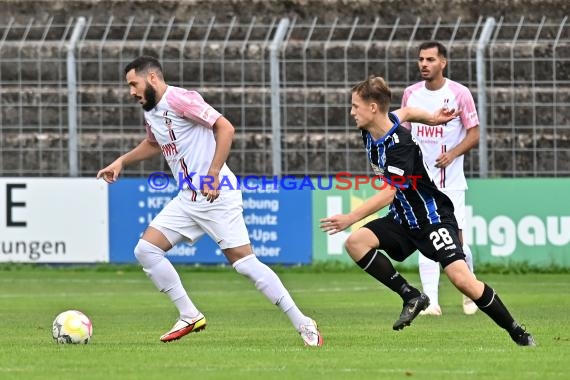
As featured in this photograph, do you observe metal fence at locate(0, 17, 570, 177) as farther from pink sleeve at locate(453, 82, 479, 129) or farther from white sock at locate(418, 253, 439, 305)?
white sock at locate(418, 253, 439, 305)

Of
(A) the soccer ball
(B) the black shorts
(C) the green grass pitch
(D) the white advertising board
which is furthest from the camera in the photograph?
(D) the white advertising board

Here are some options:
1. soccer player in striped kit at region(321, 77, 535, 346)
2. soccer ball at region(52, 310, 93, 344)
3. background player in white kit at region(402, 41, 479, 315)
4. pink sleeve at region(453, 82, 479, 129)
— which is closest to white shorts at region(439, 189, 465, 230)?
background player in white kit at region(402, 41, 479, 315)

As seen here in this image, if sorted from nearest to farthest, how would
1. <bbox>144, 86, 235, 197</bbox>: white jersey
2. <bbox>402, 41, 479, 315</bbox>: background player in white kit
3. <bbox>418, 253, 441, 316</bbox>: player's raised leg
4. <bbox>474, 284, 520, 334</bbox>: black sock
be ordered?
<bbox>474, 284, 520, 334</bbox>: black sock → <bbox>144, 86, 235, 197</bbox>: white jersey → <bbox>402, 41, 479, 315</bbox>: background player in white kit → <bbox>418, 253, 441, 316</bbox>: player's raised leg

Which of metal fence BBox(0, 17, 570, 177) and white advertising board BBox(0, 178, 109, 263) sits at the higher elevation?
metal fence BBox(0, 17, 570, 177)

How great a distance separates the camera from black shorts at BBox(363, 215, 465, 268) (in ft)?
32.3

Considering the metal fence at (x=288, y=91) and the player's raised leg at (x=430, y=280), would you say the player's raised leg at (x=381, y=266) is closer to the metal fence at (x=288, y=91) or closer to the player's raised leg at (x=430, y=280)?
the player's raised leg at (x=430, y=280)

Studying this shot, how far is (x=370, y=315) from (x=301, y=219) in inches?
253

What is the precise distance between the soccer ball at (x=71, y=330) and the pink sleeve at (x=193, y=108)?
5.15 feet

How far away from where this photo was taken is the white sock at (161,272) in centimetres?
1051

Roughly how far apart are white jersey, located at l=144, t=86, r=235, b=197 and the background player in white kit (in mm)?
3066

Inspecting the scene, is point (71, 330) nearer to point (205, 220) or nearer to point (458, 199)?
point (205, 220)

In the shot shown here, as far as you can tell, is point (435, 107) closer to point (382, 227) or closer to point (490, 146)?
point (382, 227)

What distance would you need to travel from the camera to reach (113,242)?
802 inches

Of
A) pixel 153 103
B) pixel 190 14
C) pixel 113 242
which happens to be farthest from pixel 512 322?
pixel 190 14
